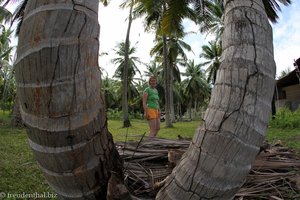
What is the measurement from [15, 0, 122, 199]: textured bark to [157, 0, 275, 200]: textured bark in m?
0.39

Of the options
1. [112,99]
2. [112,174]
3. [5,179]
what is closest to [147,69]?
[112,99]

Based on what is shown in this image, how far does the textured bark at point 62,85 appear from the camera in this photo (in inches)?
48.1

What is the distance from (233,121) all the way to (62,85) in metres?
0.60

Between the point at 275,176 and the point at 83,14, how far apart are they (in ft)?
10.6

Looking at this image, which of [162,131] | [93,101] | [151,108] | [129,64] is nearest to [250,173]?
[93,101]

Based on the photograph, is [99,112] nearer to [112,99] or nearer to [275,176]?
[275,176]

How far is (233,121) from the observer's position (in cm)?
128

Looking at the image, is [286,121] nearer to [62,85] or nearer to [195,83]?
[62,85]

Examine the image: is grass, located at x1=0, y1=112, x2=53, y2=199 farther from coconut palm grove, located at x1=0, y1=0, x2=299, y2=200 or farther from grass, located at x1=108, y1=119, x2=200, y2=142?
coconut palm grove, located at x1=0, y1=0, x2=299, y2=200

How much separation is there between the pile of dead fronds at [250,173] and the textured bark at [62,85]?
157cm

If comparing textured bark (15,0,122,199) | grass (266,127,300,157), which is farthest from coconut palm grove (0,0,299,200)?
grass (266,127,300,157)

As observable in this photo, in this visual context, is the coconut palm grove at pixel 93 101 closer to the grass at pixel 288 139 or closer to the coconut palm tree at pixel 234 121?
the coconut palm tree at pixel 234 121

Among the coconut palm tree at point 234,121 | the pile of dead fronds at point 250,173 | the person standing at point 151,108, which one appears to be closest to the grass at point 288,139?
the pile of dead fronds at point 250,173

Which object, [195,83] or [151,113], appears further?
[195,83]
